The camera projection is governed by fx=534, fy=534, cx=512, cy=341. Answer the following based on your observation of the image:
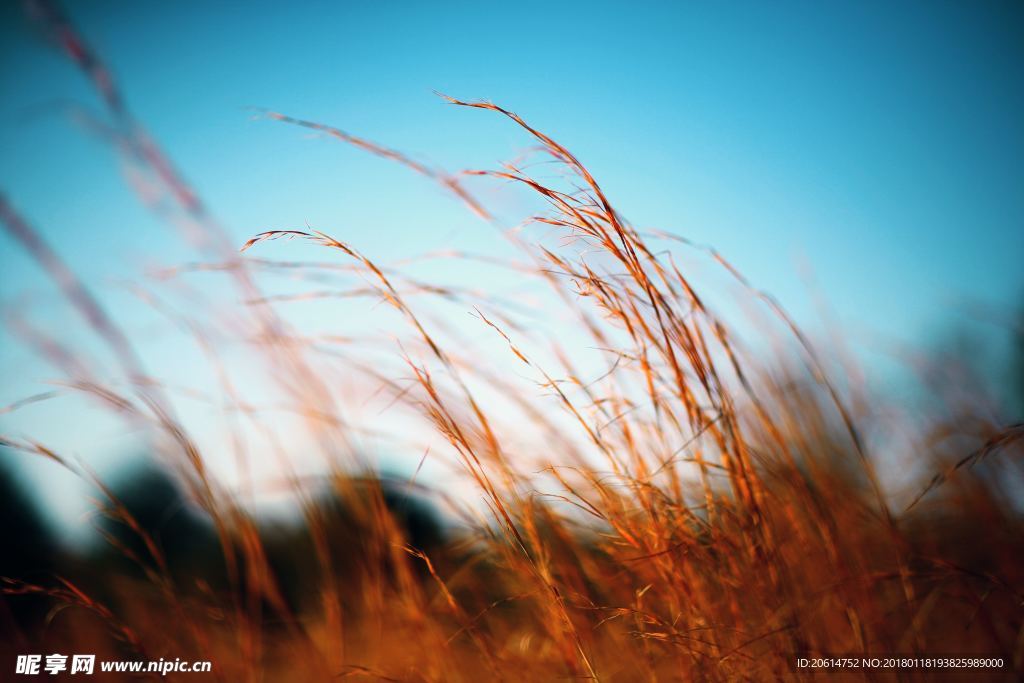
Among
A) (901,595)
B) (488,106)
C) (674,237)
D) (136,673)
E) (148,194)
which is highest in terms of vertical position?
(148,194)

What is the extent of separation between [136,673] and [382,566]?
0.38 m

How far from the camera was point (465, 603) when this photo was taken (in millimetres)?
1365

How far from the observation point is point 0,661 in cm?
104

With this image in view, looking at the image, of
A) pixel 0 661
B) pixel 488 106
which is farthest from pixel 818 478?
pixel 0 661

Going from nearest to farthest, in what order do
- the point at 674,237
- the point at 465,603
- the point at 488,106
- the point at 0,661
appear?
the point at 488,106 → the point at 674,237 → the point at 0,661 → the point at 465,603

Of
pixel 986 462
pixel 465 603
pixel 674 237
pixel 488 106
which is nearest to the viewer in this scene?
pixel 488 106

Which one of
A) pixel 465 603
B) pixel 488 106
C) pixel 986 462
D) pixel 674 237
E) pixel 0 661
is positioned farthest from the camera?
pixel 465 603

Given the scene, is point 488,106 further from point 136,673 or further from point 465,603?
point 465,603

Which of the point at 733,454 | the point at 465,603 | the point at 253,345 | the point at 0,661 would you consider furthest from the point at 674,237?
the point at 0,661

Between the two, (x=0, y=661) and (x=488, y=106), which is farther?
(x=0, y=661)

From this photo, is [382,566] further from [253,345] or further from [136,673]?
[253,345]

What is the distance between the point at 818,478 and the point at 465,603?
0.93 metres

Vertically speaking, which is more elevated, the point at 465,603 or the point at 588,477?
the point at 588,477

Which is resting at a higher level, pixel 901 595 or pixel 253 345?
pixel 253 345
